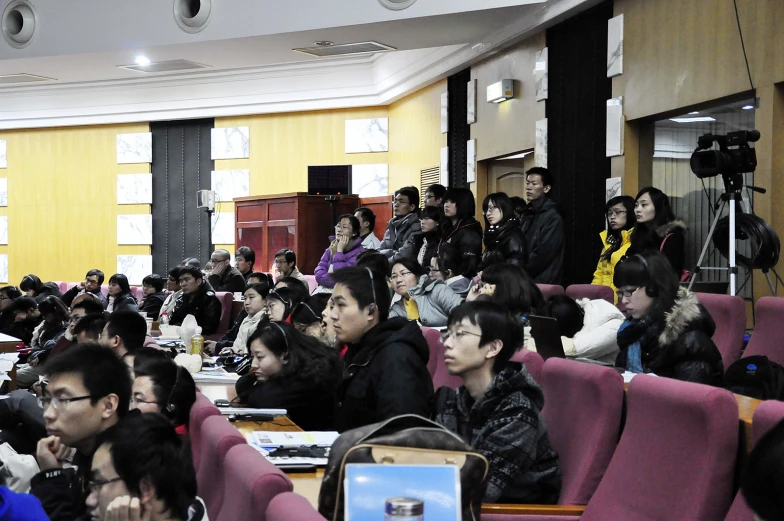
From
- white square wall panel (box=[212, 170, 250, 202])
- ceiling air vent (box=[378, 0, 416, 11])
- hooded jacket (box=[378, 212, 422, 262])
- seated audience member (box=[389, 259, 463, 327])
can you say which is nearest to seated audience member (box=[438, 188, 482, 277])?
hooded jacket (box=[378, 212, 422, 262])

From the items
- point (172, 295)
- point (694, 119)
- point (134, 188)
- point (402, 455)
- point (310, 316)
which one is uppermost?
point (694, 119)

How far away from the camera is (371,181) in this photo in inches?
498

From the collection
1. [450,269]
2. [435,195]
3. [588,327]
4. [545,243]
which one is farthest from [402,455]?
[435,195]

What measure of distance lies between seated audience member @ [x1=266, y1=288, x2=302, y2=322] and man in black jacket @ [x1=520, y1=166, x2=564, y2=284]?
2.03 meters

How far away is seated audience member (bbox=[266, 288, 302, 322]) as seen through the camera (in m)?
5.85

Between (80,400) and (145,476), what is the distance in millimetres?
839

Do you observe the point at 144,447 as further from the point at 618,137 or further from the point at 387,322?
the point at 618,137

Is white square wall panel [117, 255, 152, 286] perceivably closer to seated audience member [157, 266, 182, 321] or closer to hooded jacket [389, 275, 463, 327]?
seated audience member [157, 266, 182, 321]

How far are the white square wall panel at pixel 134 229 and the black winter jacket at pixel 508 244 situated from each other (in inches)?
343

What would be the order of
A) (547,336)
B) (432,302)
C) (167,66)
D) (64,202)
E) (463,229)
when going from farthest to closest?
(64,202)
(167,66)
(463,229)
(432,302)
(547,336)

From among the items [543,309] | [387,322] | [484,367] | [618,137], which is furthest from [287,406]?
[618,137]

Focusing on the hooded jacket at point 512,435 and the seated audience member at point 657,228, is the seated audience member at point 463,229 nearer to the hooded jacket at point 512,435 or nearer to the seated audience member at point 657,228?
the seated audience member at point 657,228

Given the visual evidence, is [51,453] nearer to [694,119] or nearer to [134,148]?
[694,119]

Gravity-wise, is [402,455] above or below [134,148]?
below
